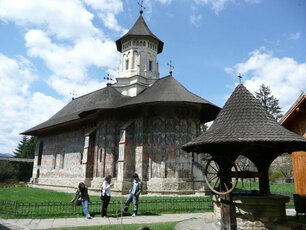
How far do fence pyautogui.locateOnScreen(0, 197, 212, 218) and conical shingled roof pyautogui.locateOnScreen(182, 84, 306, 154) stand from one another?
11.6ft

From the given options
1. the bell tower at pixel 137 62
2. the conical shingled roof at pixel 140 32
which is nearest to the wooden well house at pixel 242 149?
the bell tower at pixel 137 62

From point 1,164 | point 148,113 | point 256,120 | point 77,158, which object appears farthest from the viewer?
point 1,164

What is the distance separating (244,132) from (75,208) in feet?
20.7

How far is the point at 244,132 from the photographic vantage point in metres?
5.97

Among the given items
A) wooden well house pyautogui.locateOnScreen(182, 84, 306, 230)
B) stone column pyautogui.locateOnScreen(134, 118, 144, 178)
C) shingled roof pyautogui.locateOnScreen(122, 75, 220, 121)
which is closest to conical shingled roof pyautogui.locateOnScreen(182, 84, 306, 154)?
wooden well house pyautogui.locateOnScreen(182, 84, 306, 230)

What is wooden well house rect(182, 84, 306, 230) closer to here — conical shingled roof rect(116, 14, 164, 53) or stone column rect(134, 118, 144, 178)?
stone column rect(134, 118, 144, 178)

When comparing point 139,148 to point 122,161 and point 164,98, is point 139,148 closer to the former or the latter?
point 122,161

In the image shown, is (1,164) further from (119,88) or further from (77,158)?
(119,88)

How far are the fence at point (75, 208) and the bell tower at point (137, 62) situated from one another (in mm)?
14935

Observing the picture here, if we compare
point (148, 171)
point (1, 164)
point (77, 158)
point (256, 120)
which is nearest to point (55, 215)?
point (256, 120)

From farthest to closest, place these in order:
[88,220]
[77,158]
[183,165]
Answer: [77,158] < [183,165] < [88,220]

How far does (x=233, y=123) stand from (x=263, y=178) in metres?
1.98

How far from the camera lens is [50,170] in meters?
26.2

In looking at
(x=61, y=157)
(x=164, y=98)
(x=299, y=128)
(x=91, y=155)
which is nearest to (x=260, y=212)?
(x=299, y=128)
